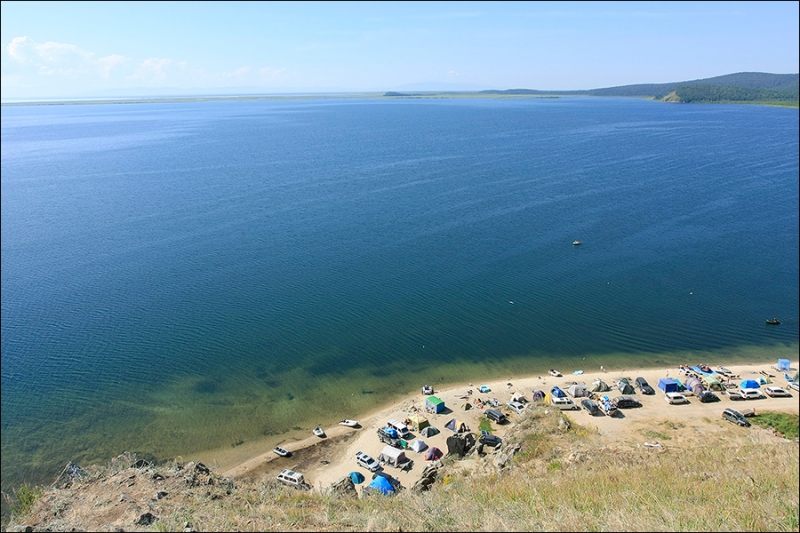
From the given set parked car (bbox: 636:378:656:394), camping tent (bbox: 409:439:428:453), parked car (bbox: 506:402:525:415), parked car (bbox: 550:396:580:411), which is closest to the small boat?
camping tent (bbox: 409:439:428:453)

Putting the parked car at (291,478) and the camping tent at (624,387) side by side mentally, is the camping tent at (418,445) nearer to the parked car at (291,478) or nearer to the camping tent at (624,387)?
the parked car at (291,478)

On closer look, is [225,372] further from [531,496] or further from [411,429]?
[531,496]

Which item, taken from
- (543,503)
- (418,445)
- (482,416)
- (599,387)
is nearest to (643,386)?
(599,387)

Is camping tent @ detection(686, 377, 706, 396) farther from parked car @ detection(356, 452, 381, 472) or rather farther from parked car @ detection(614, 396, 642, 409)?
parked car @ detection(356, 452, 381, 472)

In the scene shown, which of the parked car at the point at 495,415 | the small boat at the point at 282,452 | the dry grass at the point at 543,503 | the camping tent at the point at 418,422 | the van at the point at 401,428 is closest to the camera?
the dry grass at the point at 543,503

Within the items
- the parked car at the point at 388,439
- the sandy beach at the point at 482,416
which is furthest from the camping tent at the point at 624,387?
the parked car at the point at 388,439
